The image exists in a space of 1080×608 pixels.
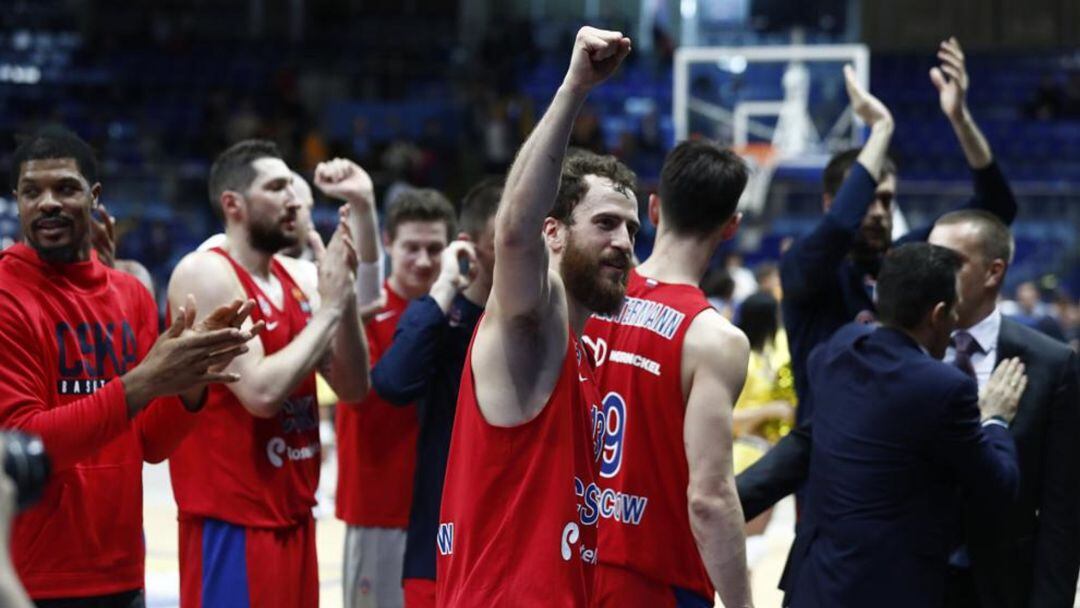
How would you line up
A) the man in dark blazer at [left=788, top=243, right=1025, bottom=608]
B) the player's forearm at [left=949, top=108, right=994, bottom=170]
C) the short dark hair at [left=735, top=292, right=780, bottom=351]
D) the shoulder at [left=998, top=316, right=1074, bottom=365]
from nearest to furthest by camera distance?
the man in dark blazer at [left=788, top=243, right=1025, bottom=608]
the shoulder at [left=998, top=316, right=1074, bottom=365]
the player's forearm at [left=949, top=108, right=994, bottom=170]
the short dark hair at [left=735, top=292, right=780, bottom=351]

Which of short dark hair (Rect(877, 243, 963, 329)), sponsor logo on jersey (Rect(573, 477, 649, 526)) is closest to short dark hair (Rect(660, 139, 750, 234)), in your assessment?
short dark hair (Rect(877, 243, 963, 329))

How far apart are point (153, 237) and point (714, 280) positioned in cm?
977

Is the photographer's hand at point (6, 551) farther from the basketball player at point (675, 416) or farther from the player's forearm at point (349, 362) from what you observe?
the player's forearm at point (349, 362)

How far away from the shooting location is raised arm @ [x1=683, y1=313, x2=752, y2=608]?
12.9ft

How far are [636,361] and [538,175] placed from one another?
1112 millimetres

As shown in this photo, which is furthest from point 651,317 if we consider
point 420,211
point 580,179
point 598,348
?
point 420,211

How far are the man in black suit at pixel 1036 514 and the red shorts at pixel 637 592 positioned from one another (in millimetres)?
1041

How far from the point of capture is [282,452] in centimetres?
Answer: 509

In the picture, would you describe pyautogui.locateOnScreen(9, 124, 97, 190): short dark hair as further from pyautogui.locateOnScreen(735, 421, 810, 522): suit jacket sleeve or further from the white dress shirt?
the white dress shirt

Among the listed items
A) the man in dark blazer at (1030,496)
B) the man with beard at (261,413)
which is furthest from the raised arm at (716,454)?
the man with beard at (261,413)

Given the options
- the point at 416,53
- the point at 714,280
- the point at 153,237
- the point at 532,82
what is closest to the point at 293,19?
the point at 416,53

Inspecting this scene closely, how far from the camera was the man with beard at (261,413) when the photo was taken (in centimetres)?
494

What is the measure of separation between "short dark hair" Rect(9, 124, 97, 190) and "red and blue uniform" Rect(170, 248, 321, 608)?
0.85m

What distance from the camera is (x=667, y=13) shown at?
81.6 feet
